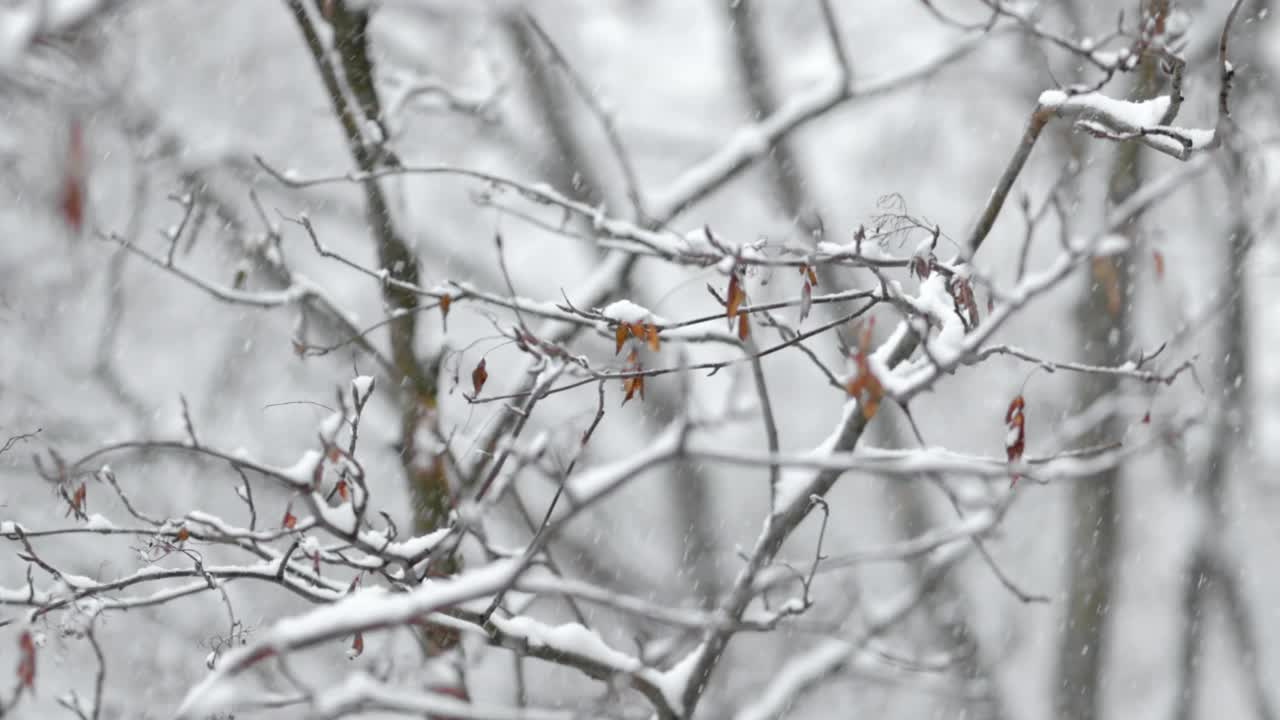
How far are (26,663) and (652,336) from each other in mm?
1679

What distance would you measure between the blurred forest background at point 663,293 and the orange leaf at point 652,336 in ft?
2.67

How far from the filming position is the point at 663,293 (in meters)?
7.67

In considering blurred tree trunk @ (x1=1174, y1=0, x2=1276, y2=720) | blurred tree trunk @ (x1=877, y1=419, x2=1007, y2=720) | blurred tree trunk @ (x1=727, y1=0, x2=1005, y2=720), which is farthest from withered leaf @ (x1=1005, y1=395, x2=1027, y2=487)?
blurred tree trunk @ (x1=1174, y1=0, x2=1276, y2=720)

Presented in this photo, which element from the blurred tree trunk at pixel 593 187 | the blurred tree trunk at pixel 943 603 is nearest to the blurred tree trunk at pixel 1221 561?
the blurred tree trunk at pixel 943 603

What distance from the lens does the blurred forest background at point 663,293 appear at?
237 inches

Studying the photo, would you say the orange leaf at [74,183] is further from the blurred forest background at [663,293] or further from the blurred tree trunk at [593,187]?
the blurred tree trunk at [593,187]

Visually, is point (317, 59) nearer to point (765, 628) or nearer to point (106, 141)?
point (765, 628)

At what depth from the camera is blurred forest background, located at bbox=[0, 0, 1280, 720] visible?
603 centimetres

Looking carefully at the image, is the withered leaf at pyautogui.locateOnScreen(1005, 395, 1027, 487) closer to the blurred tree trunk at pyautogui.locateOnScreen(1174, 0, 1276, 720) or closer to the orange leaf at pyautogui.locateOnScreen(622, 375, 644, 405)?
the orange leaf at pyautogui.locateOnScreen(622, 375, 644, 405)

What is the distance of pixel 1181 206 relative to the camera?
11500mm

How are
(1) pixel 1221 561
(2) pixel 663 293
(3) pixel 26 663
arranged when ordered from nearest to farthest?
(3) pixel 26 663 → (2) pixel 663 293 → (1) pixel 1221 561

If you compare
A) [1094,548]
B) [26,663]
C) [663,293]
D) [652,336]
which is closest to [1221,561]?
[1094,548]

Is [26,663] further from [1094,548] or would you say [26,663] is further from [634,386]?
[1094,548]

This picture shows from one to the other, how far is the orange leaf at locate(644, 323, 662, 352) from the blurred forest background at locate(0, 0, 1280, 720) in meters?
0.81
